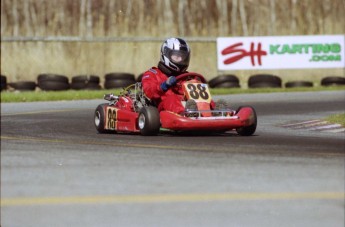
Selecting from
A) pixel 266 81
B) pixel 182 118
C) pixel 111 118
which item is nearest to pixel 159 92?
pixel 111 118

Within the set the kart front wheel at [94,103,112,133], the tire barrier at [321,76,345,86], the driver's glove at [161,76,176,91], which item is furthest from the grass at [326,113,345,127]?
the kart front wheel at [94,103,112,133]

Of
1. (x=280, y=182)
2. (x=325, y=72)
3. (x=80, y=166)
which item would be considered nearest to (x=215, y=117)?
(x=80, y=166)

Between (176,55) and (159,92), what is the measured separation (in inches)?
64.9

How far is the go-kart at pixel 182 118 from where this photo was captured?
37.6 feet

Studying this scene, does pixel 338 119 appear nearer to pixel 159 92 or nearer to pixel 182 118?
pixel 159 92

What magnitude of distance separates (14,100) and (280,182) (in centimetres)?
2589

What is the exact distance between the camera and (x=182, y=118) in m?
12.4

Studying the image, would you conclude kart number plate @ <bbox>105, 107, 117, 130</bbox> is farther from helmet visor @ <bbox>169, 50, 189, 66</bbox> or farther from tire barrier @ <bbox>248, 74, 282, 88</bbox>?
helmet visor @ <bbox>169, 50, 189, 66</bbox>

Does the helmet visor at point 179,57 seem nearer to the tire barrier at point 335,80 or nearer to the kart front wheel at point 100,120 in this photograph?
the kart front wheel at point 100,120

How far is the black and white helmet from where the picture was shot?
319 inches

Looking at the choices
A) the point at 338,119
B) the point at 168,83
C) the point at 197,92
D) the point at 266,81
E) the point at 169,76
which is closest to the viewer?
the point at 169,76

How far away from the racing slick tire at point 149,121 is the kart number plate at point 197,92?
1.71 feet

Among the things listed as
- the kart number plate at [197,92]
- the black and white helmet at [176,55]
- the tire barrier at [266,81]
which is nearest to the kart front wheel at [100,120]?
the kart number plate at [197,92]

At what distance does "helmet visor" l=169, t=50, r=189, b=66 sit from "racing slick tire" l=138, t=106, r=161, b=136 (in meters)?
2.66
